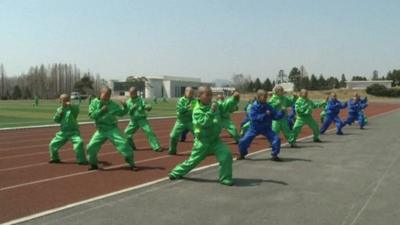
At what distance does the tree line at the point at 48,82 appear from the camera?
134250 millimetres

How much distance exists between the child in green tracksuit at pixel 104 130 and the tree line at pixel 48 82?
118192 millimetres

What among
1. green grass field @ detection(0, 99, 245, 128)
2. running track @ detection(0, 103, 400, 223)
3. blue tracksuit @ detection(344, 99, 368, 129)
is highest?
blue tracksuit @ detection(344, 99, 368, 129)

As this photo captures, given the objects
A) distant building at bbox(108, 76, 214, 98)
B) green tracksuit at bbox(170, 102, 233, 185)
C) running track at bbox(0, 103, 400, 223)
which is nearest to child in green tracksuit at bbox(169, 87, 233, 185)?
green tracksuit at bbox(170, 102, 233, 185)

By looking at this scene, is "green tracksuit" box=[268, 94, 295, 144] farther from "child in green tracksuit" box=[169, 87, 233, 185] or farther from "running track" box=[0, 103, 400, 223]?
"child in green tracksuit" box=[169, 87, 233, 185]

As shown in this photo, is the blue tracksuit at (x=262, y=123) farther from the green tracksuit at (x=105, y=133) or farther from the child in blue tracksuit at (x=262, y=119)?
the green tracksuit at (x=105, y=133)

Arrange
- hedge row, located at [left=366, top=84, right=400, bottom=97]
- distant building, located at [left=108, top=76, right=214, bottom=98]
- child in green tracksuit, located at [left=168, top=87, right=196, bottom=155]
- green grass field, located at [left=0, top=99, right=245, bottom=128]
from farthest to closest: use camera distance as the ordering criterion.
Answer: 1. distant building, located at [left=108, top=76, right=214, bottom=98]
2. hedge row, located at [left=366, top=84, right=400, bottom=97]
3. green grass field, located at [left=0, top=99, right=245, bottom=128]
4. child in green tracksuit, located at [left=168, top=87, right=196, bottom=155]

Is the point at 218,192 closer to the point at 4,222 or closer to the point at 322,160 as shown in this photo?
the point at 4,222

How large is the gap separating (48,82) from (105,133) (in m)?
141

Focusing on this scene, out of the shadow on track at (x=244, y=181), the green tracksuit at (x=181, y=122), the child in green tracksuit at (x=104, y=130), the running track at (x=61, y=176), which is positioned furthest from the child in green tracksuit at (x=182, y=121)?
the shadow on track at (x=244, y=181)

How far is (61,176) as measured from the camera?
34.2 ft

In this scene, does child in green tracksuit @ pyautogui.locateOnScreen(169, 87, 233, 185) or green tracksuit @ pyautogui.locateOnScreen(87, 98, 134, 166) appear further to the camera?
green tracksuit @ pyautogui.locateOnScreen(87, 98, 134, 166)

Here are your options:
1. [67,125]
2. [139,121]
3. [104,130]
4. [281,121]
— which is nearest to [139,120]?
[139,121]

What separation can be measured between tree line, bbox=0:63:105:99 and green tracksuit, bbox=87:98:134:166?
388ft

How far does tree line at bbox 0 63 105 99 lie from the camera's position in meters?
134
